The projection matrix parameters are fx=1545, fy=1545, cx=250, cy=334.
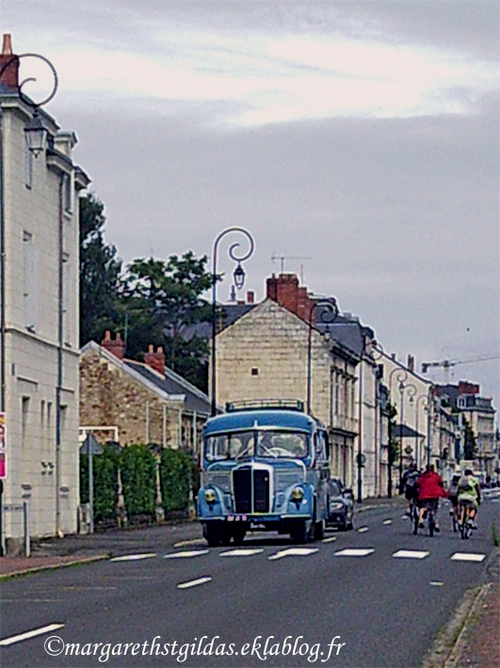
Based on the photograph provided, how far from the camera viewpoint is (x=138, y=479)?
1928 inches

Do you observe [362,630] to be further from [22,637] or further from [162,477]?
[162,477]

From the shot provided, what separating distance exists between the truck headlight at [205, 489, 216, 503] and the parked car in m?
9.22

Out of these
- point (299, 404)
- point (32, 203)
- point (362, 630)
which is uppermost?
point (32, 203)

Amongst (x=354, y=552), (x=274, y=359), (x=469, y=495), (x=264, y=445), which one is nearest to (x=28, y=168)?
(x=264, y=445)

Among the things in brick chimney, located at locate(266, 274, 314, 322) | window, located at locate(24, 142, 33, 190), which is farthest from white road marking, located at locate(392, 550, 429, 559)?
brick chimney, located at locate(266, 274, 314, 322)

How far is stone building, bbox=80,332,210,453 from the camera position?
6925 centimetres

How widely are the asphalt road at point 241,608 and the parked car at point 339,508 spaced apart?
40.8ft

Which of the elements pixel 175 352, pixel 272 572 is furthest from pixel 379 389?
pixel 272 572

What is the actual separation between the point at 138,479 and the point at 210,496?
15301 mm

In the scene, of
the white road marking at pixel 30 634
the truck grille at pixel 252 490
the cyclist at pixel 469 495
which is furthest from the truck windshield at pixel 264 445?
the white road marking at pixel 30 634

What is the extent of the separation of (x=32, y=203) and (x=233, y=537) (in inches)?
390

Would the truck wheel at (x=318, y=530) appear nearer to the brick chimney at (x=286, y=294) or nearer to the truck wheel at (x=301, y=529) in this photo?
the truck wheel at (x=301, y=529)

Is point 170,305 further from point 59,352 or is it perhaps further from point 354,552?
point 354,552

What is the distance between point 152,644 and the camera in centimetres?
1438
